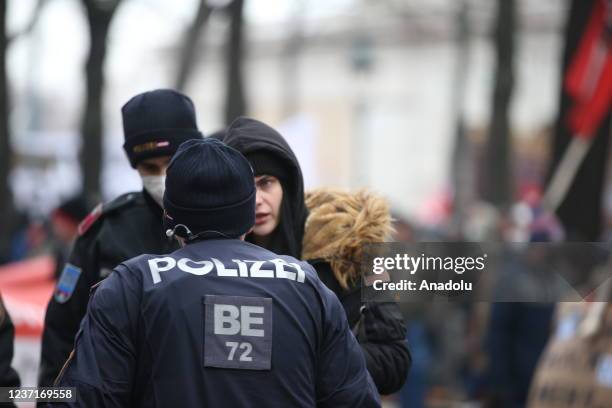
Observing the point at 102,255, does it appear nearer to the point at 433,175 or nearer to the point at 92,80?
the point at 92,80

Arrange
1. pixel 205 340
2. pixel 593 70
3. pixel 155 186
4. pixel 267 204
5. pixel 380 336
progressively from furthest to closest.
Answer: pixel 593 70 < pixel 155 186 < pixel 267 204 < pixel 380 336 < pixel 205 340

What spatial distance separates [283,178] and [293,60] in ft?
143

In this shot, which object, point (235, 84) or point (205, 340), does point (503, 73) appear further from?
point (205, 340)

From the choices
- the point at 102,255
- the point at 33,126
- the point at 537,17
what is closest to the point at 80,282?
the point at 102,255

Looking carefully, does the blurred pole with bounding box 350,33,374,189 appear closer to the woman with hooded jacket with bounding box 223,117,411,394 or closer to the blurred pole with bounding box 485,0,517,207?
the blurred pole with bounding box 485,0,517,207

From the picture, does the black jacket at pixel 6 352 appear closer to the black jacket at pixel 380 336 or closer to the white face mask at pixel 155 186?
the white face mask at pixel 155 186

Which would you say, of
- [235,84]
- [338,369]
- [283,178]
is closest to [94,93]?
[235,84]

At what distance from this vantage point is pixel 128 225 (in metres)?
5.14

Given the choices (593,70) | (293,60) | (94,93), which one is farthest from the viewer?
(293,60)

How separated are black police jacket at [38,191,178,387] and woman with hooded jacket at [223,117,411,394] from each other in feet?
1.47

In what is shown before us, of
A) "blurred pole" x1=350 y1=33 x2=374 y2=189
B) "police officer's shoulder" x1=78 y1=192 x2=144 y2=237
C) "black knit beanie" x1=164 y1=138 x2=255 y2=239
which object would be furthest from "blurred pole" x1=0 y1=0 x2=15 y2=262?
"blurred pole" x1=350 y1=33 x2=374 y2=189

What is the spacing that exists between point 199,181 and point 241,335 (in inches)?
17.5

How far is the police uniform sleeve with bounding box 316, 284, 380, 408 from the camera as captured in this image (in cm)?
378

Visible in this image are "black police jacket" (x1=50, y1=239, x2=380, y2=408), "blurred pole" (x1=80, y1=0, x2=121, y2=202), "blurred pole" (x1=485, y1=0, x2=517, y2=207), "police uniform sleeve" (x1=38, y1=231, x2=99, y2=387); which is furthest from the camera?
"blurred pole" (x1=485, y1=0, x2=517, y2=207)
